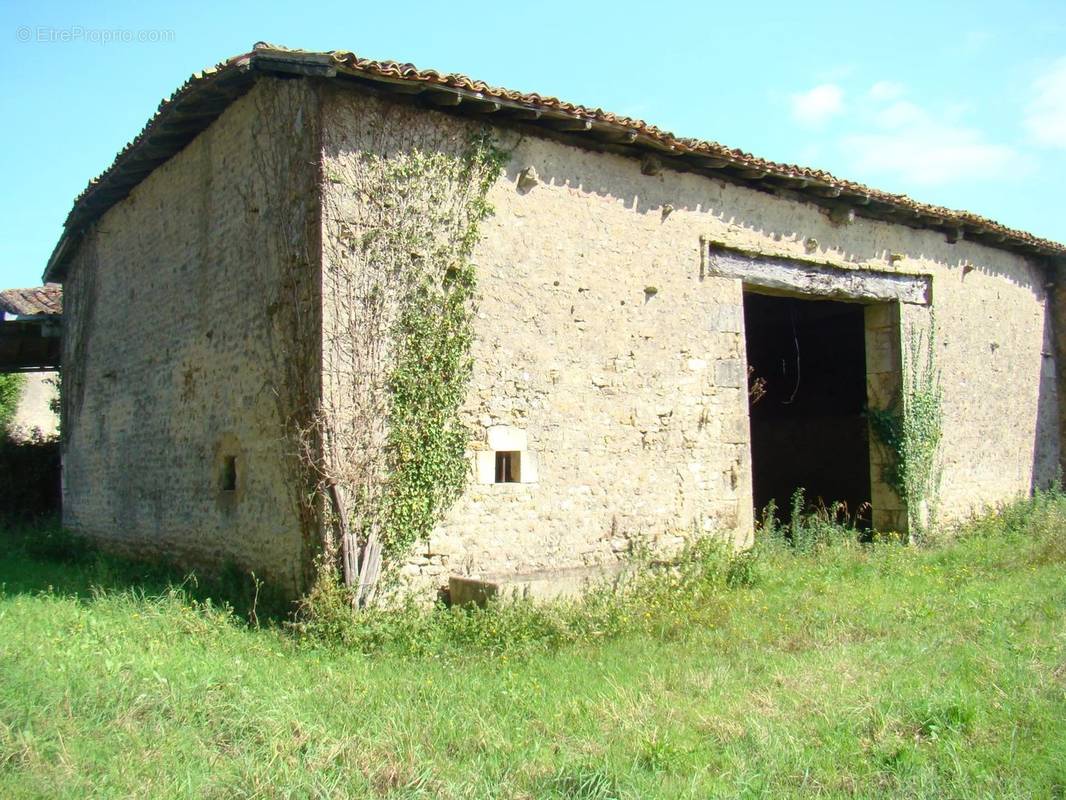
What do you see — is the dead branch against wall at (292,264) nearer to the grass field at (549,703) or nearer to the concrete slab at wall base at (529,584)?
the concrete slab at wall base at (529,584)

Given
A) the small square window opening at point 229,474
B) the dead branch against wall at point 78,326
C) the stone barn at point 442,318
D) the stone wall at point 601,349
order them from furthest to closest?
the dead branch against wall at point 78,326 < the small square window opening at point 229,474 < the stone wall at point 601,349 < the stone barn at point 442,318

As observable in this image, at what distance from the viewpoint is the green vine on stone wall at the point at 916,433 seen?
11773 mm

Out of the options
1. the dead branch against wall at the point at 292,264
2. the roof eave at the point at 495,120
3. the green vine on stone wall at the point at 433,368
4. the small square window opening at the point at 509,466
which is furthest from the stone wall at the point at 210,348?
the small square window opening at the point at 509,466

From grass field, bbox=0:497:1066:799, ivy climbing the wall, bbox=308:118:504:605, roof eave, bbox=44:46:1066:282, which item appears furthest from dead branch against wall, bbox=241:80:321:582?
grass field, bbox=0:497:1066:799

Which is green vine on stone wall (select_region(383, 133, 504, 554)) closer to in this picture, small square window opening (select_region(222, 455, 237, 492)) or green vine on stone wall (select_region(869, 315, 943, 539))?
small square window opening (select_region(222, 455, 237, 492))

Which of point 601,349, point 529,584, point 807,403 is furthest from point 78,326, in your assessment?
point 807,403

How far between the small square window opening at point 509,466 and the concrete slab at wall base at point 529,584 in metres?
0.86

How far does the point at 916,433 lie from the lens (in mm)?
11930

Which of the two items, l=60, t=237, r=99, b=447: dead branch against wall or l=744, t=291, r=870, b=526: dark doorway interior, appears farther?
l=744, t=291, r=870, b=526: dark doorway interior

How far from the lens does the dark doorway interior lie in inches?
596

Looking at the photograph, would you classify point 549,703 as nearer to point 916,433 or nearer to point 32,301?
point 916,433

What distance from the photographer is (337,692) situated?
212 inches

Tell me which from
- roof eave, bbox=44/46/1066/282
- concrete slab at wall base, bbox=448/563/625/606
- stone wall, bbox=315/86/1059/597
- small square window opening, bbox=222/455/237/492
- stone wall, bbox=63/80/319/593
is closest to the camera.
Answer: concrete slab at wall base, bbox=448/563/625/606

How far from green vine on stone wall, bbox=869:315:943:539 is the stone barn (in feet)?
0.19
